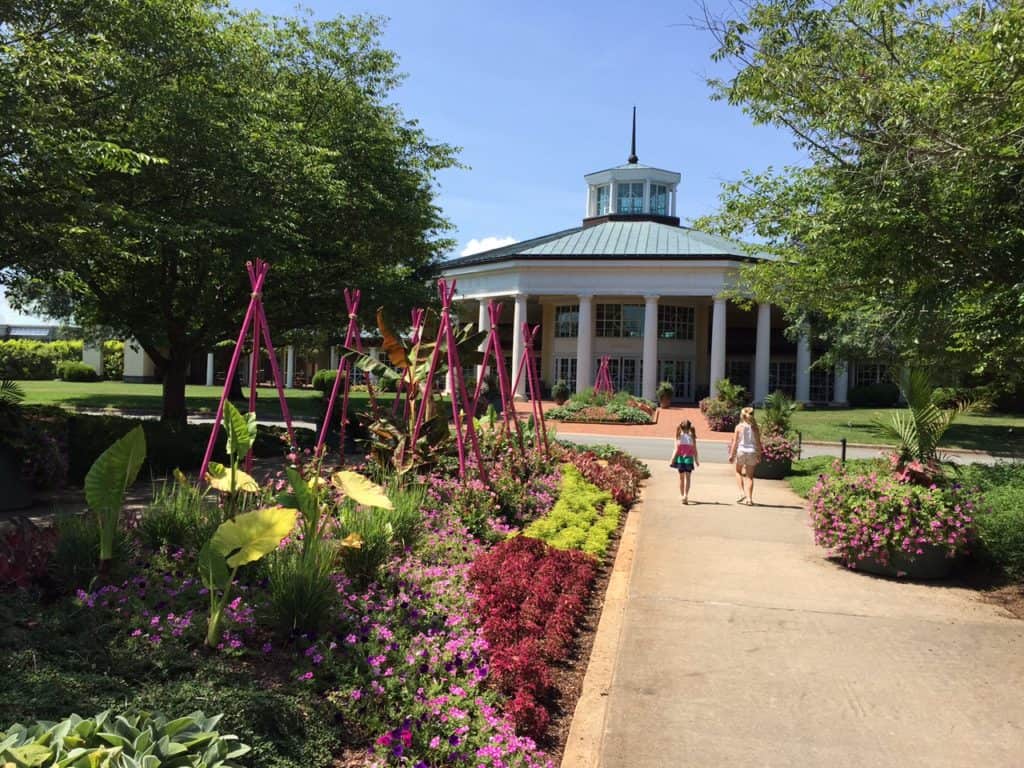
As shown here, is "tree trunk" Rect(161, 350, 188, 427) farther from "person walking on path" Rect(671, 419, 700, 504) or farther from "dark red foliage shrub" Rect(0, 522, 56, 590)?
"dark red foliage shrub" Rect(0, 522, 56, 590)

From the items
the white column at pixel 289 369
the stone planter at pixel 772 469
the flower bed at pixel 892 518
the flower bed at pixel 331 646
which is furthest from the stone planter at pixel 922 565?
the white column at pixel 289 369

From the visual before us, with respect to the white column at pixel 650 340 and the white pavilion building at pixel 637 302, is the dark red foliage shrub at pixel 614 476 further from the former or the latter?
the white column at pixel 650 340

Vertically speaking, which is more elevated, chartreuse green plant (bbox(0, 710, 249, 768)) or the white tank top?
the white tank top

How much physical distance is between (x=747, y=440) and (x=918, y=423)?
304 cm

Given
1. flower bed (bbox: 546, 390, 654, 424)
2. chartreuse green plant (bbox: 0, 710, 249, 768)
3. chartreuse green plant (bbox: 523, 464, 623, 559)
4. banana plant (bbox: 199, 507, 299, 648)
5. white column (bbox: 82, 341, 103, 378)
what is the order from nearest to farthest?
chartreuse green plant (bbox: 0, 710, 249, 768), banana plant (bbox: 199, 507, 299, 648), chartreuse green plant (bbox: 523, 464, 623, 559), flower bed (bbox: 546, 390, 654, 424), white column (bbox: 82, 341, 103, 378)

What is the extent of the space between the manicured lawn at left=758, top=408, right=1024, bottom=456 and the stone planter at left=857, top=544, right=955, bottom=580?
11635mm

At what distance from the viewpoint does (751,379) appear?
159 ft

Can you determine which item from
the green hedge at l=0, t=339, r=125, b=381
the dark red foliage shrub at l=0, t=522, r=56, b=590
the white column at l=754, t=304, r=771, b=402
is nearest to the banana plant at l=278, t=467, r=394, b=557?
the dark red foliage shrub at l=0, t=522, r=56, b=590

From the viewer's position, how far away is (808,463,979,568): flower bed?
23.1ft

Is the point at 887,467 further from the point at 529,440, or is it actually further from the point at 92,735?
the point at 92,735

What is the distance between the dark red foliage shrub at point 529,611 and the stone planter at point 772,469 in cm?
859

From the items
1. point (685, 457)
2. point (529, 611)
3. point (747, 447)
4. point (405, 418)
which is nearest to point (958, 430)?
point (747, 447)

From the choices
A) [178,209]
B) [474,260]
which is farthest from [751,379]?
[178,209]

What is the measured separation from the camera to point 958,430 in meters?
28.0
